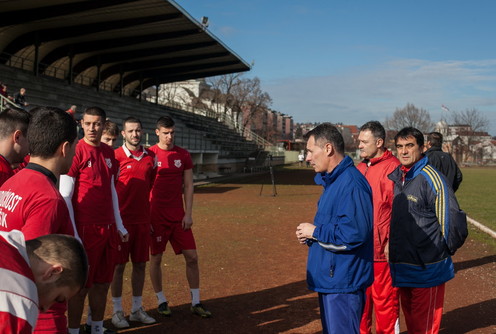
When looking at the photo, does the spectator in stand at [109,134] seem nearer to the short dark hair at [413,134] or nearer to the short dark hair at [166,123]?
the short dark hair at [166,123]

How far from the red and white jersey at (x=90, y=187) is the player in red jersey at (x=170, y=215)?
1.14m

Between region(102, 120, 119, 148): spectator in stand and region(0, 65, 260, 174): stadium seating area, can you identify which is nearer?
region(102, 120, 119, 148): spectator in stand

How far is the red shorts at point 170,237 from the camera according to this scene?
221 inches

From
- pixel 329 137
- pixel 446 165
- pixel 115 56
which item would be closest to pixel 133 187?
pixel 329 137

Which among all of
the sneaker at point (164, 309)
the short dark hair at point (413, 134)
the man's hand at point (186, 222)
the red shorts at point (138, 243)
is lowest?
the sneaker at point (164, 309)

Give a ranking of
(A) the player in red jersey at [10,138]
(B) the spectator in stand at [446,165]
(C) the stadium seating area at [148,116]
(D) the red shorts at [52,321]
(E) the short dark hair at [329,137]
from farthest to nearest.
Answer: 1. (C) the stadium seating area at [148,116]
2. (B) the spectator in stand at [446,165]
3. (E) the short dark hair at [329,137]
4. (A) the player in red jersey at [10,138]
5. (D) the red shorts at [52,321]

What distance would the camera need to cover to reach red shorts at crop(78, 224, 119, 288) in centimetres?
435

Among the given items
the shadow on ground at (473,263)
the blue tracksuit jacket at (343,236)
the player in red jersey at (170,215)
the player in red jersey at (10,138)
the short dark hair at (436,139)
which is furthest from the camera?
the shadow on ground at (473,263)

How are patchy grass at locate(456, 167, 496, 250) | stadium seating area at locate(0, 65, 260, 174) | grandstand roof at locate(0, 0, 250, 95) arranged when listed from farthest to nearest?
stadium seating area at locate(0, 65, 260, 174) < grandstand roof at locate(0, 0, 250, 95) < patchy grass at locate(456, 167, 496, 250)

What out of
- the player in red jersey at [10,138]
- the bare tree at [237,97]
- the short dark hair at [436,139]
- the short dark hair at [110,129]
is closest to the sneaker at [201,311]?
the short dark hair at [110,129]

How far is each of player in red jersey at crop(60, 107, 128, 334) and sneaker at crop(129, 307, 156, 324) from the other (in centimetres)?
77

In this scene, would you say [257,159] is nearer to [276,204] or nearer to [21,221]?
[276,204]

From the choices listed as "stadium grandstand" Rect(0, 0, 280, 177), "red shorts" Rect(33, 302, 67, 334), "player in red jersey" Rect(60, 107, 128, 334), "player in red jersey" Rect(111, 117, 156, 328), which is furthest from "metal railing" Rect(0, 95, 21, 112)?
"red shorts" Rect(33, 302, 67, 334)

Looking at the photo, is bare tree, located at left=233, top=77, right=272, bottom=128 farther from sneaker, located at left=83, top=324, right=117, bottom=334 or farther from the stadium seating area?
sneaker, located at left=83, top=324, right=117, bottom=334
